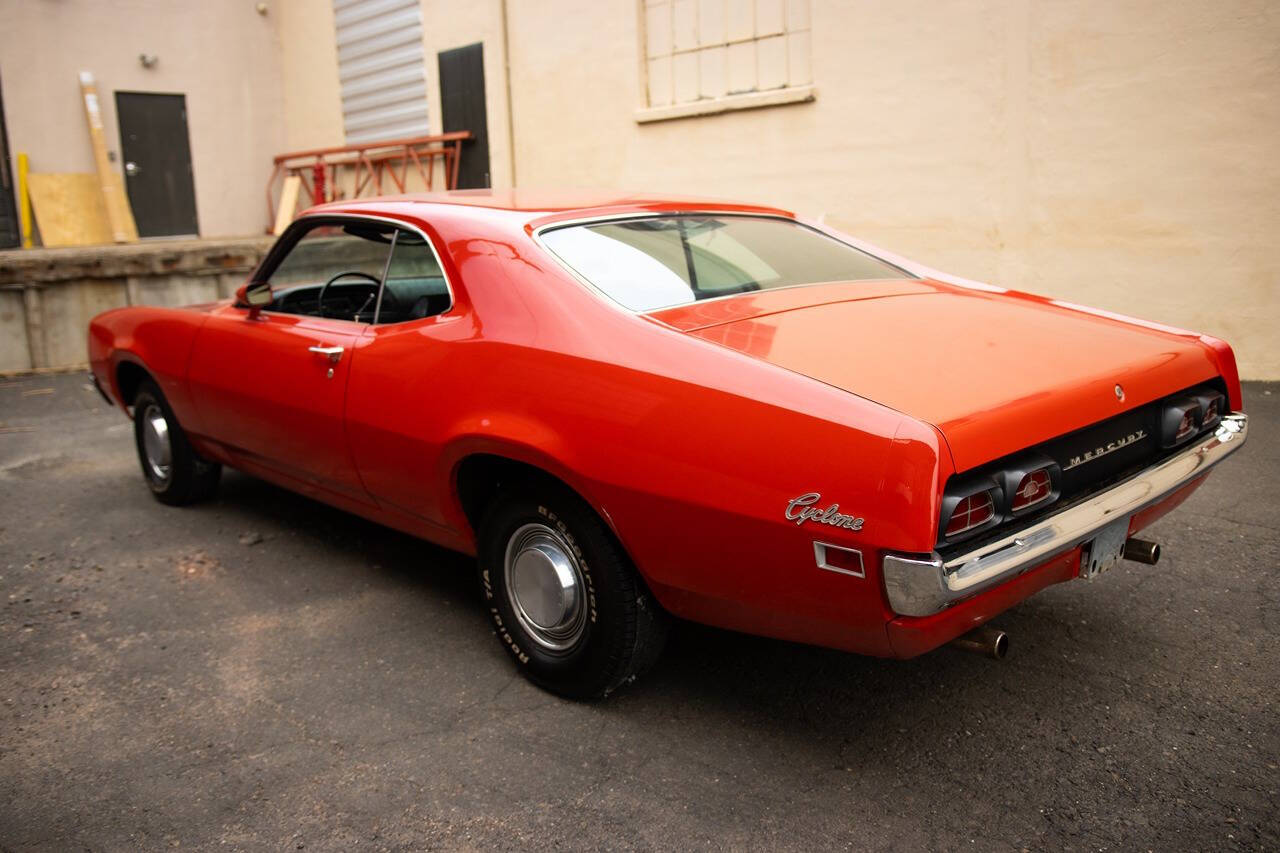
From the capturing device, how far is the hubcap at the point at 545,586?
114 inches

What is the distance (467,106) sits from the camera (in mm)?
11094

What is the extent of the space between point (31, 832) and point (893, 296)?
282 cm

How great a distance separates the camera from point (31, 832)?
96.0 inches

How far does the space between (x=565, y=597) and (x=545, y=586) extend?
0.30 feet

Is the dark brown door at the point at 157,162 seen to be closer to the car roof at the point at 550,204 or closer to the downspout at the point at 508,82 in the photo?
the downspout at the point at 508,82

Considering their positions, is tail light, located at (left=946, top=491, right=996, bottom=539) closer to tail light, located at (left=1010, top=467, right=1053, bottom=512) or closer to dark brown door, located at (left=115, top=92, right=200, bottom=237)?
tail light, located at (left=1010, top=467, right=1053, bottom=512)

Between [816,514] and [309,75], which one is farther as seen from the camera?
[309,75]

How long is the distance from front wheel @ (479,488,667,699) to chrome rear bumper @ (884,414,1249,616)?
2.79 ft

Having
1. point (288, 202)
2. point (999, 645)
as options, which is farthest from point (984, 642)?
point (288, 202)

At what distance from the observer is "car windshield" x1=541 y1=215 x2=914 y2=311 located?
297 centimetres

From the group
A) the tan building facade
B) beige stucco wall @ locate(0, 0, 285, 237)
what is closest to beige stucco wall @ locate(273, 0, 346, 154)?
beige stucco wall @ locate(0, 0, 285, 237)

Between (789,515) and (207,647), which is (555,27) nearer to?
(207,647)

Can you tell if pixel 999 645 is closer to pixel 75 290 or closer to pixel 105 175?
pixel 75 290

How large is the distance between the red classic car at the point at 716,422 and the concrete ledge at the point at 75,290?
22.4ft
